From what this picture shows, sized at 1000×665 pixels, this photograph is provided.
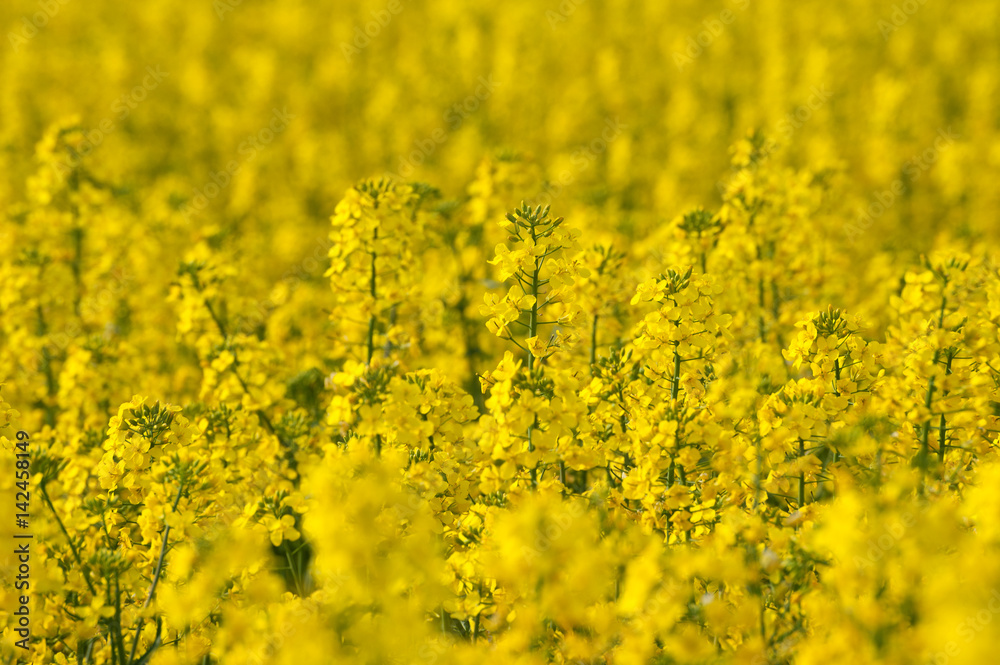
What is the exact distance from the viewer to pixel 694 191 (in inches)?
383

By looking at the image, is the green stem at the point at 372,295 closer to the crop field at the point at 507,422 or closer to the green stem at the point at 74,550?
the crop field at the point at 507,422

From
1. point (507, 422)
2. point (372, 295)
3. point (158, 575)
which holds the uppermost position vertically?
point (372, 295)

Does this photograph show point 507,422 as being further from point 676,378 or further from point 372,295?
point 372,295

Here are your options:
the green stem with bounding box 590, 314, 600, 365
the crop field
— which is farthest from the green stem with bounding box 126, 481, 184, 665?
the green stem with bounding box 590, 314, 600, 365

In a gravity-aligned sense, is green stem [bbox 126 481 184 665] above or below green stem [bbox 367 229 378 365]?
below

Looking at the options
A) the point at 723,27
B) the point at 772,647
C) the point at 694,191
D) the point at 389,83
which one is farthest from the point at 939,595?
the point at 723,27

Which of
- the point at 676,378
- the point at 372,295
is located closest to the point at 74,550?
the point at 372,295

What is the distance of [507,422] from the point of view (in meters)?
3.05

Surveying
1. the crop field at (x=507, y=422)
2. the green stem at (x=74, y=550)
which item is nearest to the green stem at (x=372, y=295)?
the crop field at (x=507, y=422)

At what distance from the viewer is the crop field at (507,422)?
240 cm

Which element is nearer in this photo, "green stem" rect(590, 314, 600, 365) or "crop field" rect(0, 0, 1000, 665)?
"crop field" rect(0, 0, 1000, 665)

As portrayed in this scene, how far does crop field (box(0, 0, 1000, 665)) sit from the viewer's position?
A: 2.40 meters

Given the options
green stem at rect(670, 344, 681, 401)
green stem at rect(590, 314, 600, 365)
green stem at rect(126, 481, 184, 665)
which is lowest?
green stem at rect(126, 481, 184, 665)

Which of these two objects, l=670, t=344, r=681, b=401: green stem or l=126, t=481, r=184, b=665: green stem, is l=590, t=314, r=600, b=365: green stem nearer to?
A: l=670, t=344, r=681, b=401: green stem
